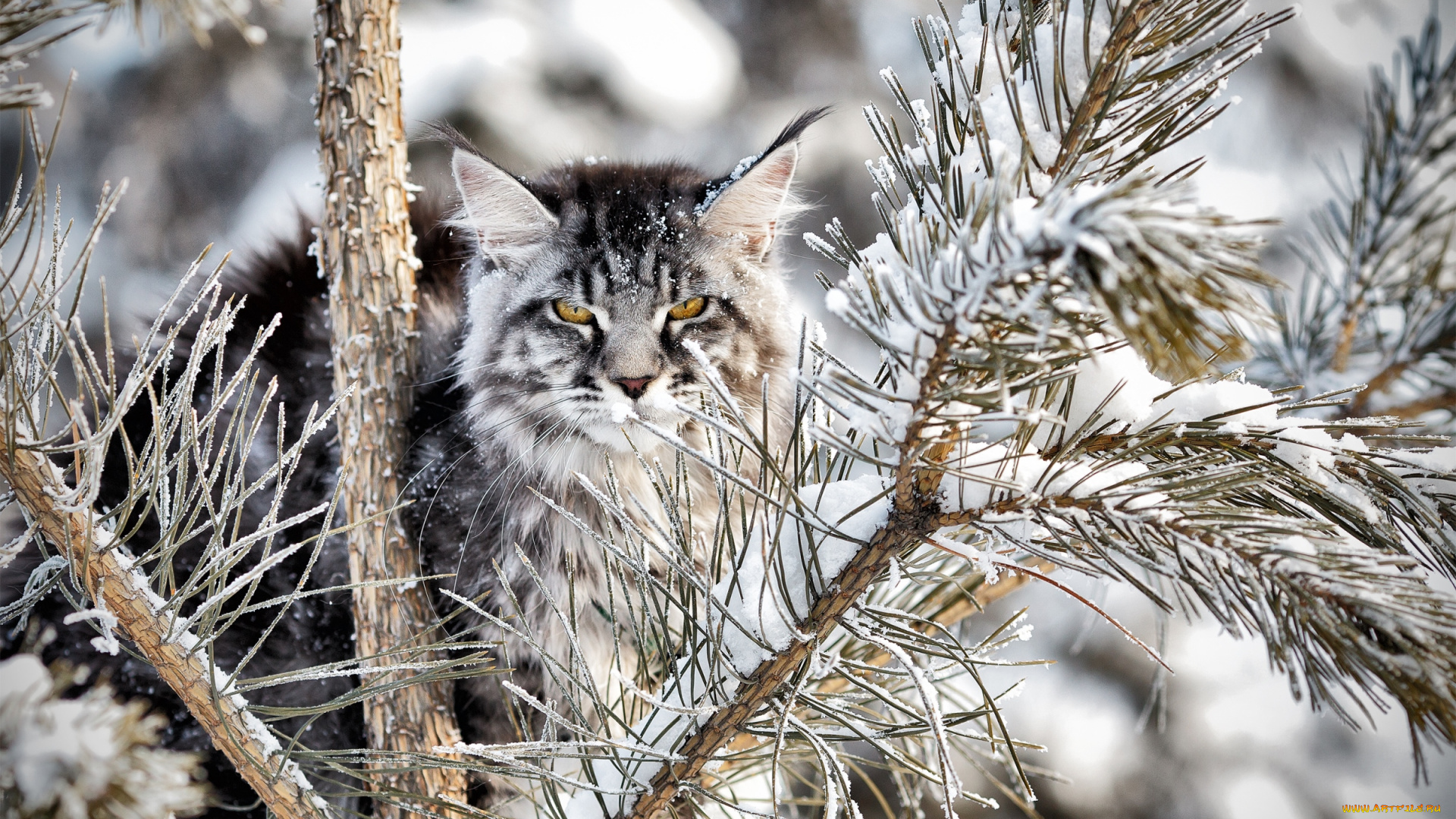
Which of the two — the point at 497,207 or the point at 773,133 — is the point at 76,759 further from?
the point at 773,133

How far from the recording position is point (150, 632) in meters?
0.68

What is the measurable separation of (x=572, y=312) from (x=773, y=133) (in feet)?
8.48

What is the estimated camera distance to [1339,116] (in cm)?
356

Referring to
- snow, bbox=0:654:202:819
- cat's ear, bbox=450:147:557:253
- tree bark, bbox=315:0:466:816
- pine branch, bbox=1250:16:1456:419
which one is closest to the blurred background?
cat's ear, bbox=450:147:557:253

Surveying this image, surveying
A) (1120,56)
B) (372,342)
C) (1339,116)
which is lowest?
(372,342)

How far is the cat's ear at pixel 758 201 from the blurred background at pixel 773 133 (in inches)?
65.7

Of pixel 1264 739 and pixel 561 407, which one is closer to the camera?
pixel 561 407

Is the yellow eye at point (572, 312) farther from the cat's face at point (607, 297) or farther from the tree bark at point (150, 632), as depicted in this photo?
the tree bark at point (150, 632)

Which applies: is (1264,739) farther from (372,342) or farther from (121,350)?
(121,350)

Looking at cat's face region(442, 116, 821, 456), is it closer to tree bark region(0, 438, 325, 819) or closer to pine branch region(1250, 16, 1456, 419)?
A: tree bark region(0, 438, 325, 819)

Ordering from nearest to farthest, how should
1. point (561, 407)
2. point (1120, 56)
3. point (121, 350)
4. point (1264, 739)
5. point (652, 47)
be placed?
point (1120, 56) < point (561, 407) < point (121, 350) < point (1264, 739) < point (652, 47)

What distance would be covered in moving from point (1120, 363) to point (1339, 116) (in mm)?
3924

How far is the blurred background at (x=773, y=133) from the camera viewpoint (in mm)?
3324

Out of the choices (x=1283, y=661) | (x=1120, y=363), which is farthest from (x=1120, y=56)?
(x=1283, y=661)
